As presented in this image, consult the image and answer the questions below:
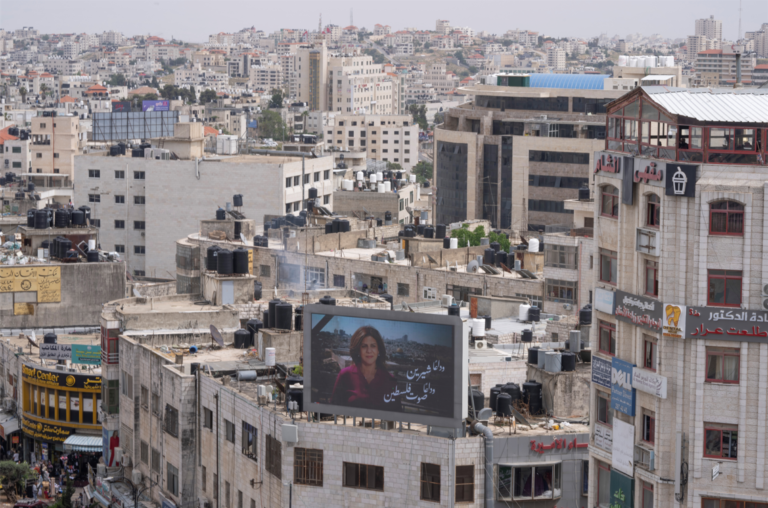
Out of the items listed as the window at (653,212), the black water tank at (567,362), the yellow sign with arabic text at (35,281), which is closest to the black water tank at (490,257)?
the yellow sign with arabic text at (35,281)

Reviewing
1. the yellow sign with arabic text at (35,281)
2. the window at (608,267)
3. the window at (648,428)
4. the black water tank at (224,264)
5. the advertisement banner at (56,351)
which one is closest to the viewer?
the window at (648,428)

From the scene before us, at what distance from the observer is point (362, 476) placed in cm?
4134

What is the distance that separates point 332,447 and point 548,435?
620cm

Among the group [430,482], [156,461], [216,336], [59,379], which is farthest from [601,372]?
[59,379]

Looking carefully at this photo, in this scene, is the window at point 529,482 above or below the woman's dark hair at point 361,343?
below

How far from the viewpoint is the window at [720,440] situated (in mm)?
36134

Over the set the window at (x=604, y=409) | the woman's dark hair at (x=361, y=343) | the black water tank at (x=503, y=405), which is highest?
the woman's dark hair at (x=361, y=343)

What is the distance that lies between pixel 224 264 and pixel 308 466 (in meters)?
20.6

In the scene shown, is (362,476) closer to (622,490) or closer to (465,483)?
(465,483)

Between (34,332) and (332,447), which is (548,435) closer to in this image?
(332,447)

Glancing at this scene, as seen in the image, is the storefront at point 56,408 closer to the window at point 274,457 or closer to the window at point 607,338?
the window at point 274,457

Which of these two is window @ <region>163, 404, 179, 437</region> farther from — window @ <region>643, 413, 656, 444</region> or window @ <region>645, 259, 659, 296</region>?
window @ <region>645, 259, 659, 296</region>

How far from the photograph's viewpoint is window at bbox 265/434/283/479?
42.4m

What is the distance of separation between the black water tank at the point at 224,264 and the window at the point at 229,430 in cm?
1561
